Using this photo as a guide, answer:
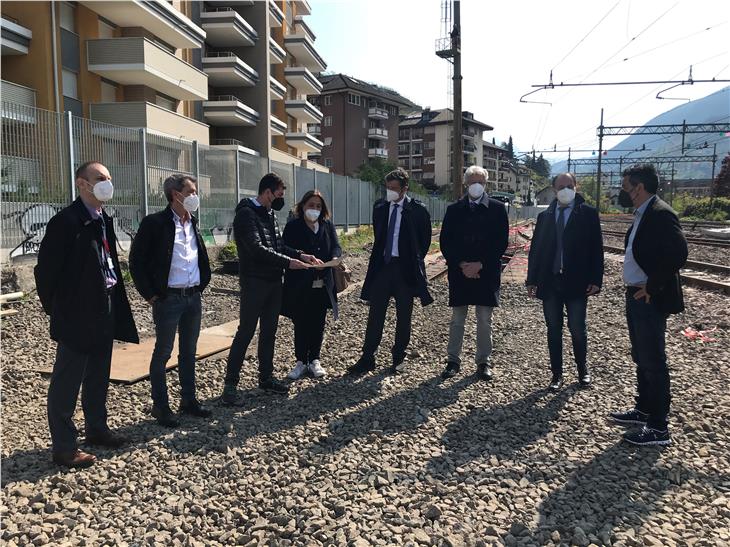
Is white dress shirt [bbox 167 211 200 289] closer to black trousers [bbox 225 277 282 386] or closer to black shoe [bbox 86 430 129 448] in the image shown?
black trousers [bbox 225 277 282 386]

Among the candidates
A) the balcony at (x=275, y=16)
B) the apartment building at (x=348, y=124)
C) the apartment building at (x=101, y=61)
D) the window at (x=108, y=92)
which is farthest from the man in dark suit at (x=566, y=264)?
the apartment building at (x=348, y=124)

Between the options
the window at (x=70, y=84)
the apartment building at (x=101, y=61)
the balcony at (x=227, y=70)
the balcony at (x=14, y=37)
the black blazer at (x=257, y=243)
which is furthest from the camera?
the balcony at (x=227, y=70)

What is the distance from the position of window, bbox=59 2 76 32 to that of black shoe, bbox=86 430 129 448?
23.5 metres

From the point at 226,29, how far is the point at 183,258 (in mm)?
34834

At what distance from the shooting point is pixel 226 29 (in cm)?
3478

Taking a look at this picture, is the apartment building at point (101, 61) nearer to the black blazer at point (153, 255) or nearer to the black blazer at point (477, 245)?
the black blazer at point (153, 255)

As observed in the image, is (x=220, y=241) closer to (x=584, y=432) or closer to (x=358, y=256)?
(x=358, y=256)

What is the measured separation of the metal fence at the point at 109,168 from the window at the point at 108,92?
11.2m

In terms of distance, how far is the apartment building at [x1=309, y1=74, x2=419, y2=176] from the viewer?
227 feet

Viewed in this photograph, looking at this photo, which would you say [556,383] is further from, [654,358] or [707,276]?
[707,276]

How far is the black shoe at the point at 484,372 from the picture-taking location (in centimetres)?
566

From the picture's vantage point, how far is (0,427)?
4.09m

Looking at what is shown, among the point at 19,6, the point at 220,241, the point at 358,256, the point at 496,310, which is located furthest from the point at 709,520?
the point at 19,6

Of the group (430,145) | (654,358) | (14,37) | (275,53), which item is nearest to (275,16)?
(275,53)
